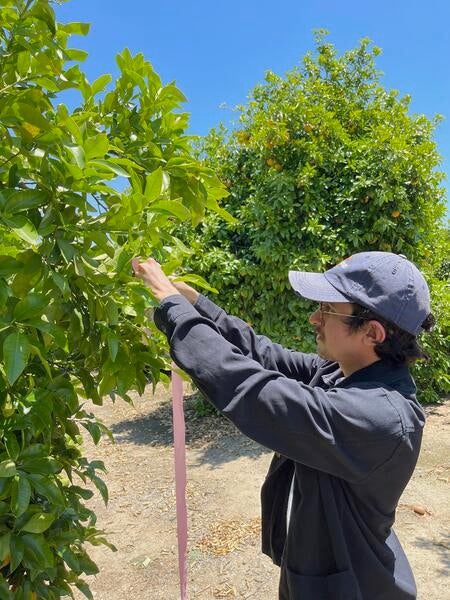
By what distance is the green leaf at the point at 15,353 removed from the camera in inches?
38.0

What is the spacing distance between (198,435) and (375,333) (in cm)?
523

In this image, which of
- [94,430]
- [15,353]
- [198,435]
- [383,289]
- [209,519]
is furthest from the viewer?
[198,435]

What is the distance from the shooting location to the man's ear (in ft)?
5.15

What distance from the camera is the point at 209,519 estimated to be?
4262mm

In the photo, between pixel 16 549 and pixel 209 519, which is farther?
pixel 209 519

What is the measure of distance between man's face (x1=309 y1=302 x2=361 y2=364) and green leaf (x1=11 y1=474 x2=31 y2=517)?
0.94m

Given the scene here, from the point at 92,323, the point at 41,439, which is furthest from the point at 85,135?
the point at 41,439

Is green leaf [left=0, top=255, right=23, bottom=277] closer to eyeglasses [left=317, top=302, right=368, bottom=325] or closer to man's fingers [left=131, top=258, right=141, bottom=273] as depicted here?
man's fingers [left=131, top=258, right=141, bottom=273]

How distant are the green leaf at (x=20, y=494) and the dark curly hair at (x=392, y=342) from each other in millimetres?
984

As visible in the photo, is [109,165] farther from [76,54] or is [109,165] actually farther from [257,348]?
[257,348]

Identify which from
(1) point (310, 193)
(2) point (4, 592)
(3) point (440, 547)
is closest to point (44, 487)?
(2) point (4, 592)

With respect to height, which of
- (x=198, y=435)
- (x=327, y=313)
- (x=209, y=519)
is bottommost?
(x=209, y=519)

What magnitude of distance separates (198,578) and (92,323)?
2816 millimetres

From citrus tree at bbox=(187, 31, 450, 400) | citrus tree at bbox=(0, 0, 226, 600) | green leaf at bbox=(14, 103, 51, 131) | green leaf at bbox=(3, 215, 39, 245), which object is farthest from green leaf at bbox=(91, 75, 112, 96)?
citrus tree at bbox=(187, 31, 450, 400)
